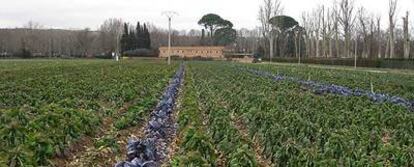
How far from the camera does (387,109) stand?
49.6ft

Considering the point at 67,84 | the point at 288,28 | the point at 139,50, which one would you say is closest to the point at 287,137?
the point at 67,84

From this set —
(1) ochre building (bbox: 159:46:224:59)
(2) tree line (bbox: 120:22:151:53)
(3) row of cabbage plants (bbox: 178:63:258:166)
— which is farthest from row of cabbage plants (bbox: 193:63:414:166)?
(2) tree line (bbox: 120:22:151:53)

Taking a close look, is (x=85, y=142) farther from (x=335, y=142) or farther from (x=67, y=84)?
(x=67, y=84)

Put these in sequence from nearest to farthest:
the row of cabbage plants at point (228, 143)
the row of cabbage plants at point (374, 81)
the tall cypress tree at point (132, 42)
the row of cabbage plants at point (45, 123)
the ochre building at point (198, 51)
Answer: the row of cabbage plants at point (228, 143)
the row of cabbage plants at point (45, 123)
the row of cabbage plants at point (374, 81)
the ochre building at point (198, 51)
the tall cypress tree at point (132, 42)

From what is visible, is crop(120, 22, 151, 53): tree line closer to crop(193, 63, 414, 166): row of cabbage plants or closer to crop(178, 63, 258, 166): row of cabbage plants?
crop(193, 63, 414, 166): row of cabbage plants

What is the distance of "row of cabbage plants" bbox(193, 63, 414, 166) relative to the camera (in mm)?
8312

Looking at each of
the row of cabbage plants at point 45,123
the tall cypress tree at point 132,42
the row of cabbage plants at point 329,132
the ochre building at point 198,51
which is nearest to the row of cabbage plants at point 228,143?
the row of cabbage plants at point 329,132

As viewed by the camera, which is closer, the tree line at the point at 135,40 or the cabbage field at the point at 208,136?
the cabbage field at the point at 208,136

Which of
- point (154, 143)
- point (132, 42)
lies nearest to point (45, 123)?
point (154, 143)

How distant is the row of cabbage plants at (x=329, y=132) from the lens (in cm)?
831

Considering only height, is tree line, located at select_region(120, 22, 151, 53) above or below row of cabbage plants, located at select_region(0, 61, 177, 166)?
above

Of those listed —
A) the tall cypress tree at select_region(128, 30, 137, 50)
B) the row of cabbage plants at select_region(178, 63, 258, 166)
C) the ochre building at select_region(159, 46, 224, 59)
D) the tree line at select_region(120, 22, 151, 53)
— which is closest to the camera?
the row of cabbage plants at select_region(178, 63, 258, 166)

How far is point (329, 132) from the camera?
10500 mm

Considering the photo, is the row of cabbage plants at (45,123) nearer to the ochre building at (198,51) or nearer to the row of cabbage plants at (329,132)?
the row of cabbage plants at (329,132)
